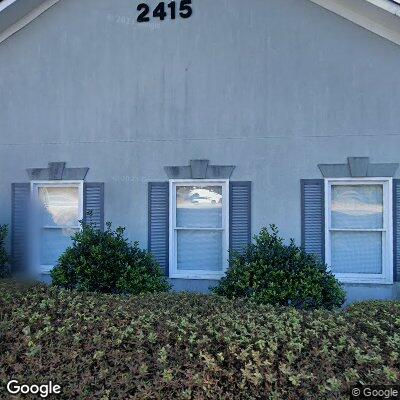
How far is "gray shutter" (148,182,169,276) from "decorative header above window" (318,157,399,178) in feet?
9.40

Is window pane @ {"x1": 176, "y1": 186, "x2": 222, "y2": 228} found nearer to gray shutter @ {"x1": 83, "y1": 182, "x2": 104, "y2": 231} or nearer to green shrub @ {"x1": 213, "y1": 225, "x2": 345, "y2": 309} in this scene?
green shrub @ {"x1": 213, "y1": 225, "x2": 345, "y2": 309}

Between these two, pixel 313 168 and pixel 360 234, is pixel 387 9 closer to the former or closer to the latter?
pixel 313 168

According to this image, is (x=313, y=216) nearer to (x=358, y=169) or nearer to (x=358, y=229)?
(x=358, y=229)

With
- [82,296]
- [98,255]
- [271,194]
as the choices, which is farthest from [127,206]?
[82,296]

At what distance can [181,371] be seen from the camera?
158 inches

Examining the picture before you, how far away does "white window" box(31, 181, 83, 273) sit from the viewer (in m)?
8.95

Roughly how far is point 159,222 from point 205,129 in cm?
191

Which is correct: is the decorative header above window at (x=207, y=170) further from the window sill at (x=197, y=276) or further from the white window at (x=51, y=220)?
the white window at (x=51, y=220)

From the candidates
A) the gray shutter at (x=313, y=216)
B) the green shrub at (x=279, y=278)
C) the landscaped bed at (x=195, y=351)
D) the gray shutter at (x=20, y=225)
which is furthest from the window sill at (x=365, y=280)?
the gray shutter at (x=20, y=225)

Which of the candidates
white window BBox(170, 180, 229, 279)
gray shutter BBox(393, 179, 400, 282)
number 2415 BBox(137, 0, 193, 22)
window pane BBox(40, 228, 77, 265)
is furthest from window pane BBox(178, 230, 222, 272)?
number 2415 BBox(137, 0, 193, 22)

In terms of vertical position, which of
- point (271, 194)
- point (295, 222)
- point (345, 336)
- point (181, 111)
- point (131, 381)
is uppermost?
point (181, 111)

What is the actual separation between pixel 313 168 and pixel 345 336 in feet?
14.2

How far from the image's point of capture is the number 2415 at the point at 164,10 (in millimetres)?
8484

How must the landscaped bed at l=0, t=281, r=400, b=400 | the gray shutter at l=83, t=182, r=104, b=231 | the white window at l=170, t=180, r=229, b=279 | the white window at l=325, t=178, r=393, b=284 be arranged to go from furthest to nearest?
the gray shutter at l=83, t=182, r=104, b=231 < the white window at l=170, t=180, r=229, b=279 < the white window at l=325, t=178, r=393, b=284 < the landscaped bed at l=0, t=281, r=400, b=400
